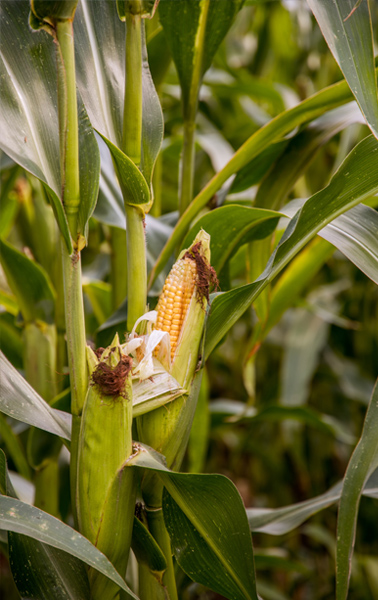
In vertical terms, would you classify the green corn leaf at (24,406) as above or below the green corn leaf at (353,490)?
above

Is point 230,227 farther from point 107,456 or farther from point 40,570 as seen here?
point 40,570

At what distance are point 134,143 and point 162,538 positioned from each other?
0.36 m

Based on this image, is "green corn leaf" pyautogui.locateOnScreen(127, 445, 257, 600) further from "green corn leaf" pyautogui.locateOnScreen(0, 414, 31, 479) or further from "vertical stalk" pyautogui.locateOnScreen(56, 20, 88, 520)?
"green corn leaf" pyautogui.locateOnScreen(0, 414, 31, 479)

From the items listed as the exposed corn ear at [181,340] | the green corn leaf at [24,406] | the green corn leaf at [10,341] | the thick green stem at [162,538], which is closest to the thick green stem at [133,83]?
the exposed corn ear at [181,340]

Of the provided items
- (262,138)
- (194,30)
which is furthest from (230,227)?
(194,30)

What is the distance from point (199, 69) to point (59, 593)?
0.55m

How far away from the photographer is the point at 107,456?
1.22ft

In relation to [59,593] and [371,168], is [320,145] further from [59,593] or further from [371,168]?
[59,593]

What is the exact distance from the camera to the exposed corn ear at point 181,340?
398 millimetres

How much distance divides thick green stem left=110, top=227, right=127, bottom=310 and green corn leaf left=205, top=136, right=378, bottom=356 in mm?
340

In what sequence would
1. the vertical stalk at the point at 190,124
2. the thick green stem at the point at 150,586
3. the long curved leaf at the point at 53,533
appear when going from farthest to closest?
the vertical stalk at the point at 190,124 < the thick green stem at the point at 150,586 < the long curved leaf at the point at 53,533

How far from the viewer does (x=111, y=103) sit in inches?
17.5

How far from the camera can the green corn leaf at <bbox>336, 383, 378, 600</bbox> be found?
0.36 m

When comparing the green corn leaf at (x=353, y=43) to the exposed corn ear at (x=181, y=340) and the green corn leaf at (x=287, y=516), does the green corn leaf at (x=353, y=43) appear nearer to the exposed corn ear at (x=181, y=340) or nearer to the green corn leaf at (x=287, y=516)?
the exposed corn ear at (x=181, y=340)
